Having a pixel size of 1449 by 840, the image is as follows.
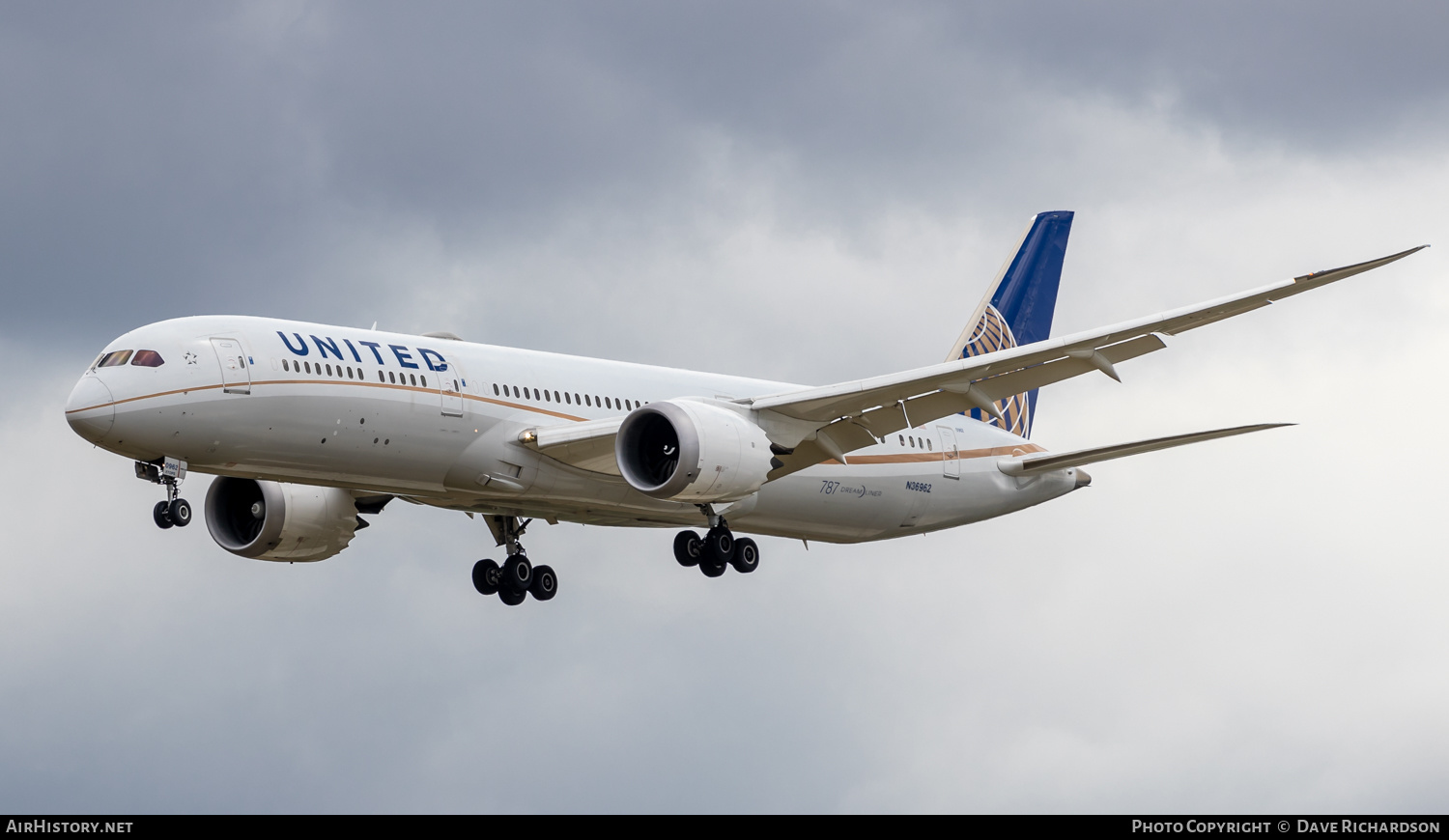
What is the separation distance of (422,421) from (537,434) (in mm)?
2653

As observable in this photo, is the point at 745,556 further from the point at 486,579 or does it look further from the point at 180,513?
the point at 180,513

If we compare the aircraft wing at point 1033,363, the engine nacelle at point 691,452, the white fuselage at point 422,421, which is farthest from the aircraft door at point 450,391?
the aircraft wing at point 1033,363

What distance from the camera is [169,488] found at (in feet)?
110

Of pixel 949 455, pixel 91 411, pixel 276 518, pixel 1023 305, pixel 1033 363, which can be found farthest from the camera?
pixel 1023 305

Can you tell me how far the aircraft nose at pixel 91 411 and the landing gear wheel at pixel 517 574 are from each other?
12572mm

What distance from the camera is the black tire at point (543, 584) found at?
143 ft

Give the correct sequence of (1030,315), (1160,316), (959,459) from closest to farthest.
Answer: (1160,316), (959,459), (1030,315)

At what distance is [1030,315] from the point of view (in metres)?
52.3

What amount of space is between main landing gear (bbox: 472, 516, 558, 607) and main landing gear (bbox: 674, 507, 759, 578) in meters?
4.88

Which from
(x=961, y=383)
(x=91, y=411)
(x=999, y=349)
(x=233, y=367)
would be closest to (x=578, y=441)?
(x=233, y=367)

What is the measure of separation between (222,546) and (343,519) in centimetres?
278

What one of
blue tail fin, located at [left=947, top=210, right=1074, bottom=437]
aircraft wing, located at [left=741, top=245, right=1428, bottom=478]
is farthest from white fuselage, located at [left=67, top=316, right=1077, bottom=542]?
blue tail fin, located at [left=947, top=210, right=1074, bottom=437]

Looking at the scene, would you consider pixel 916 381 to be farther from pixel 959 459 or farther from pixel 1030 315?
pixel 1030 315
